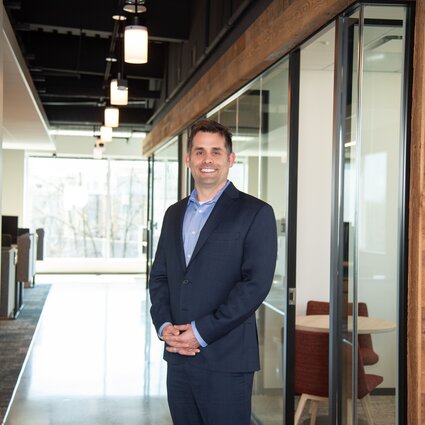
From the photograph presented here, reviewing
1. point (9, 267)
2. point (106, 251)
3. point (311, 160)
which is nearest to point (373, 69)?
point (311, 160)

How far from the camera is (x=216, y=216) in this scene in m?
2.57

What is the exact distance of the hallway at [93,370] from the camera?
510cm

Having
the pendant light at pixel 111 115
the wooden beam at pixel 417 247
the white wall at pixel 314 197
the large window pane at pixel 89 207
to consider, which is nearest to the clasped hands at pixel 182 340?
the wooden beam at pixel 417 247

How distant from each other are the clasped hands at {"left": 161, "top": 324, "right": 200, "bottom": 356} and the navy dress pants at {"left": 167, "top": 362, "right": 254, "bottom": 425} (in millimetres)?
63

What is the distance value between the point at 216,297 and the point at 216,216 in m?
0.29

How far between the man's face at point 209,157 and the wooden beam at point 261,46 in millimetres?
919

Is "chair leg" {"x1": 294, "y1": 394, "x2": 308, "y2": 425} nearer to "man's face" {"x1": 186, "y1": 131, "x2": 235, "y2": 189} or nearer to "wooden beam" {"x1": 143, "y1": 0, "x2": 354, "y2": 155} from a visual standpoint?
"wooden beam" {"x1": 143, "y1": 0, "x2": 354, "y2": 155}

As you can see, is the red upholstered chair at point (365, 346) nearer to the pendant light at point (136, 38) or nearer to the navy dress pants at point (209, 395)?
the navy dress pants at point (209, 395)

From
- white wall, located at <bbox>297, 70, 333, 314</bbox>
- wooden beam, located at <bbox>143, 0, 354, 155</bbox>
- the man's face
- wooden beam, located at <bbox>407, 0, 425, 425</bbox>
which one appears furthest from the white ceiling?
wooden beam, located at <bbox>407, 0, 425, 425</bbox>

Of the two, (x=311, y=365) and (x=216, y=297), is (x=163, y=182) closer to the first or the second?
(x=311, y=365)

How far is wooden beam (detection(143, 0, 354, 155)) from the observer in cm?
330

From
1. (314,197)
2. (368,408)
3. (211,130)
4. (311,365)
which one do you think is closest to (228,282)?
(211,130)

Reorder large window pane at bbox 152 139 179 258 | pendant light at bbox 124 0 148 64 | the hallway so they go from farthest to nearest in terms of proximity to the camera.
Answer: large window pane at bbox 152 139 179 258, the hallway, pendant light at bbox 124 0 148 64

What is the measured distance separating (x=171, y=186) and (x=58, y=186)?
7470 mm
